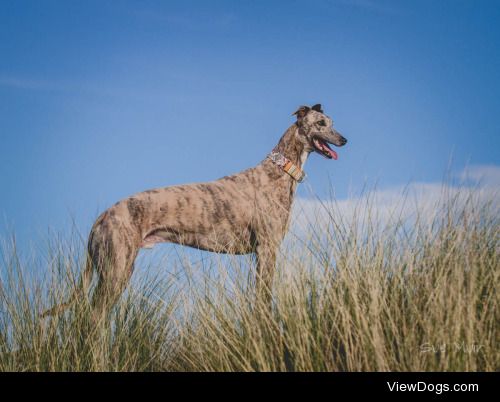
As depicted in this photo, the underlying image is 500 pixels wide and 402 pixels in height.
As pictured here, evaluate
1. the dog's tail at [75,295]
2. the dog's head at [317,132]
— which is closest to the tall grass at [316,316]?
the dog's tail at [75,295]

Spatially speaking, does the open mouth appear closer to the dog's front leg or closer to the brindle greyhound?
the brindle greyhound

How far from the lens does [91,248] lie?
215 inches

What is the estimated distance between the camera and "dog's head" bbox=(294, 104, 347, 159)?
6.32 meters

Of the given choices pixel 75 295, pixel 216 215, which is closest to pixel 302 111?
pixel 216 215

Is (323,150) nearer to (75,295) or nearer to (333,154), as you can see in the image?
(333,154)

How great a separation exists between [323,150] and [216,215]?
5.00ft

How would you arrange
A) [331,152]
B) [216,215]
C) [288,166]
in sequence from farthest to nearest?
[331,152] → [288,166] → [216,215]

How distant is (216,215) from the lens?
Answer: 590 cm

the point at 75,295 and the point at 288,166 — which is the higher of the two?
the point at 288,166

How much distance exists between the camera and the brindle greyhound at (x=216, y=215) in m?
5.24

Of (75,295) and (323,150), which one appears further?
(323,150)

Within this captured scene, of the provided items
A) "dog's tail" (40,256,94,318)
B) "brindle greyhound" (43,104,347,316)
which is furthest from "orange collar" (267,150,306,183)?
"dog's tail" (40,256,94,318)
